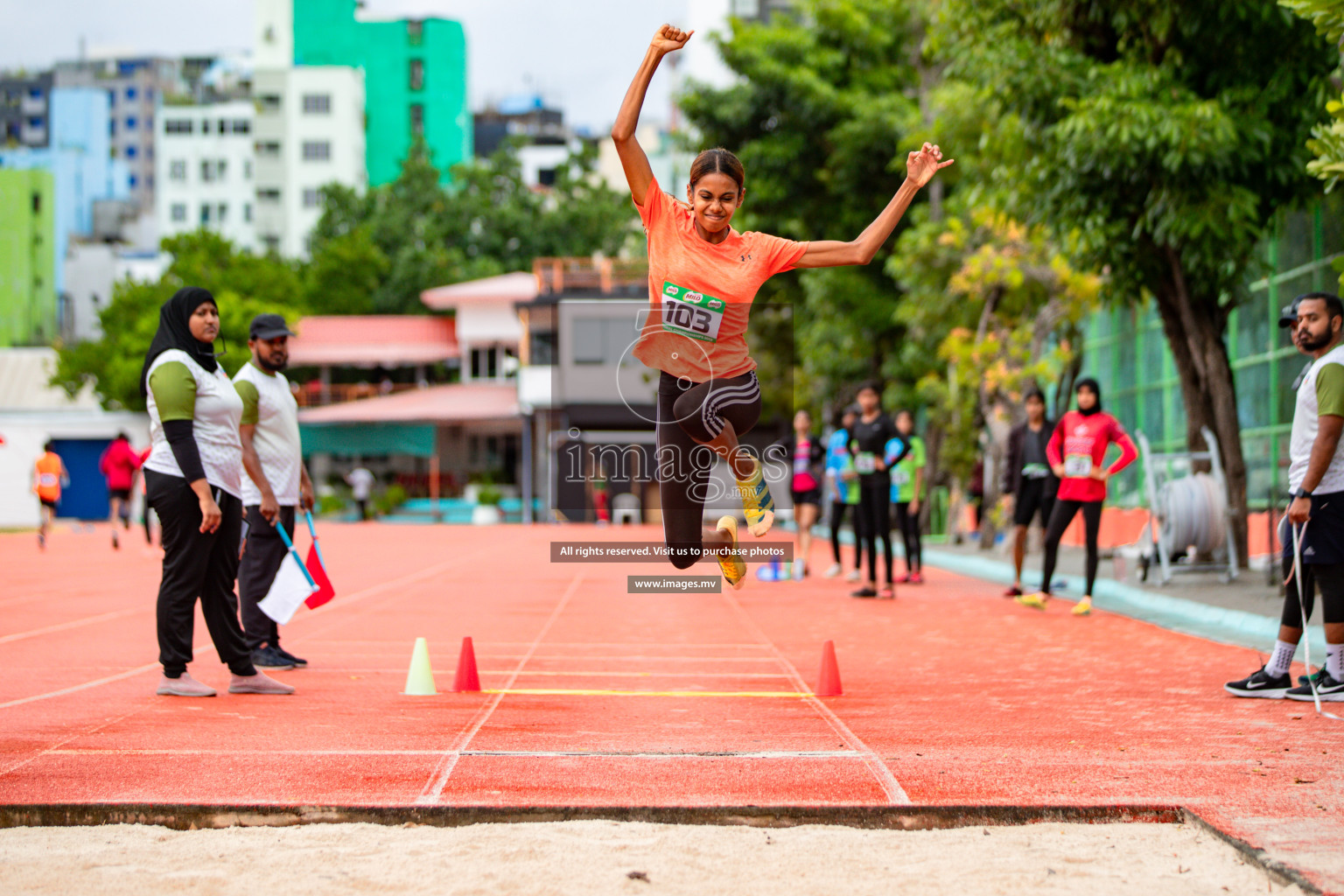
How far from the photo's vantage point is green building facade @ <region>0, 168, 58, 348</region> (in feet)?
212

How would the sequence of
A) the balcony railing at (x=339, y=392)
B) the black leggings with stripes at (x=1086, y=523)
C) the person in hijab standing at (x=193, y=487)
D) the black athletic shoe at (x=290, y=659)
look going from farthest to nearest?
the balcony railing at (x=339, y=392) → the black leggings with stripes at (x=1086, y=523) → the black athletic shoe at (x=290, y=659) → the person in hijab standing at (x=193, y=487)

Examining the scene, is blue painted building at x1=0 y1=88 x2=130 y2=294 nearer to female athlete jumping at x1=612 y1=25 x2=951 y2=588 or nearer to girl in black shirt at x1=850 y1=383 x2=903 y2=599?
girl in black shirt at x1=850 y1=383 x2=903 y2=599

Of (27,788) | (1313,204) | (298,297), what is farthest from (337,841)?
(298,297)

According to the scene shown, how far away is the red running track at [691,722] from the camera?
449 centimetres

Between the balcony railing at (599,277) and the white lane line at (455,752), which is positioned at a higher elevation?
the balcony railing at (599,277)

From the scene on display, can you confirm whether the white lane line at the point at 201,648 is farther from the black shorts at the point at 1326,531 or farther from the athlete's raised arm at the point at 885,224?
the black shorts at the point at 1326,531

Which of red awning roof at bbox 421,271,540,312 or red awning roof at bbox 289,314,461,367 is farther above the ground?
red awning roof at bbox 421,271,540,312

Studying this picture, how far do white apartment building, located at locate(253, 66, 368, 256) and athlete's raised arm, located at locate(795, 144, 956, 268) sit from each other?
70120 mm

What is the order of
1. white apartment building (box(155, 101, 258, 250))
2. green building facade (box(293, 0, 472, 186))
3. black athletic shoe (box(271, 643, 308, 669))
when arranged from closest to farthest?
1. black athletic shoe (box(271, 643, 308, 669))
2. green building facade (box(293, 0, 472, 186))
3. white apartment building (box(155, 101, 258, 250))

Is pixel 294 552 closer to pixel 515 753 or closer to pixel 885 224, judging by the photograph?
pixel 515 753

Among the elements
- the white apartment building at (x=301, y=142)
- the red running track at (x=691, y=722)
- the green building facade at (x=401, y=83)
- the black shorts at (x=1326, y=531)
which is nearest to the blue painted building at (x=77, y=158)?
the white apartment building at (x=301, y=142)

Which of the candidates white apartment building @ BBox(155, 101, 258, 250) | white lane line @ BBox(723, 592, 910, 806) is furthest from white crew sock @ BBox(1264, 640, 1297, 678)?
white apartment building @ BBox(155, 101, 258, 250)

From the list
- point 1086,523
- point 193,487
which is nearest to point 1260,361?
point 1086,523

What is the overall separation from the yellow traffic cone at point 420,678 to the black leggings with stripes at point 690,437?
1712 mm
